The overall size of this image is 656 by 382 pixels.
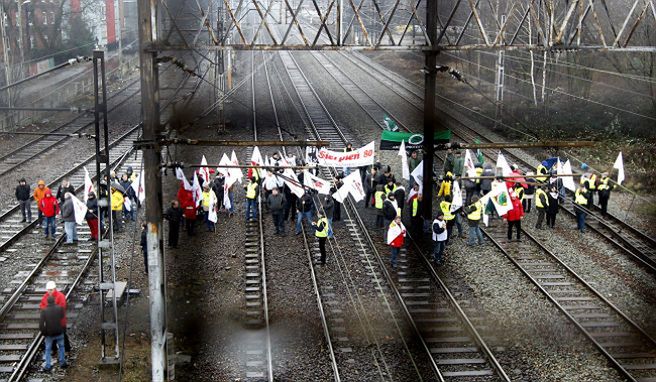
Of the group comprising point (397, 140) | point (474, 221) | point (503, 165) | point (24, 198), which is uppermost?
point (397, 140)

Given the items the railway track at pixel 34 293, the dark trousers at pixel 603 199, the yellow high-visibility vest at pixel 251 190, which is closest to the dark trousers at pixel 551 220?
the dark trousers at pixel 603 199

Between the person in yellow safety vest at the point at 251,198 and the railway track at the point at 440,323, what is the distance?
291 cm

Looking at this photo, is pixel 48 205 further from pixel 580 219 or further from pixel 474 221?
pixel 580 219

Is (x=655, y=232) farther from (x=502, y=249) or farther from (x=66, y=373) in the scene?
(x=66, y=373)

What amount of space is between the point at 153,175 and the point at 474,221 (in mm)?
10796

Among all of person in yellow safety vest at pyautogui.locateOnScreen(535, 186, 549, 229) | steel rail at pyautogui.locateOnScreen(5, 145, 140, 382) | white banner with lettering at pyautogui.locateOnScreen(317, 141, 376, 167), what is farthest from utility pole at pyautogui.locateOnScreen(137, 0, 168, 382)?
person in yellow safety vest at pyautogui.locateOnScreen(535, 186, 549, 229)

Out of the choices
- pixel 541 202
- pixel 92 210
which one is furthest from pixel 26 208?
pixel 541 202

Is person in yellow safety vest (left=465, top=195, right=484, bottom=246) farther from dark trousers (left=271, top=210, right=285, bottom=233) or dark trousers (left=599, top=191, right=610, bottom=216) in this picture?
dark trousers (left=271, top=210, right=285, bottom=233)

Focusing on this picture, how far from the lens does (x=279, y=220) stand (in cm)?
Answer: 2364

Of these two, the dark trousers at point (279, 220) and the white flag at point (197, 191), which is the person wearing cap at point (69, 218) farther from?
the dark trousers at point (279, 220)

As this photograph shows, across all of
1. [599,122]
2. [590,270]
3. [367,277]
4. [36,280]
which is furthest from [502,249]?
[599,122]

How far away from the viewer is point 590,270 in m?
21.1

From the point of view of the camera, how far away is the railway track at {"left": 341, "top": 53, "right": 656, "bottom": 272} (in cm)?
2248

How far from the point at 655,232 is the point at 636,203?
9.94 feet
